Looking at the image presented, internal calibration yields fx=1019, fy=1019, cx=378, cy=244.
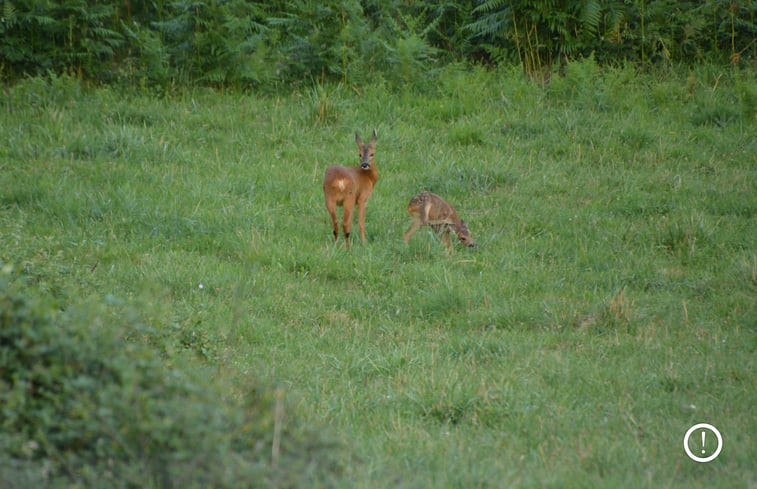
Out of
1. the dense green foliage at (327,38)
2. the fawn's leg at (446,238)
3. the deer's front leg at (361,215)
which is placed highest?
the dense green foliage at (327,38)

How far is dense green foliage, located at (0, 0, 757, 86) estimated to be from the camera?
1535 cm

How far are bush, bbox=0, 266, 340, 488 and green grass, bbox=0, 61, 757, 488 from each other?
0.61 meters

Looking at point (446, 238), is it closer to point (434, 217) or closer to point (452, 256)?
point (434, 217)

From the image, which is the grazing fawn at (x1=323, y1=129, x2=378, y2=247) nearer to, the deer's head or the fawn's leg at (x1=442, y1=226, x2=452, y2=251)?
the deer's head

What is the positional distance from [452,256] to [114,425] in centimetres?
568

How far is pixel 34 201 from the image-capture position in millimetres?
11086

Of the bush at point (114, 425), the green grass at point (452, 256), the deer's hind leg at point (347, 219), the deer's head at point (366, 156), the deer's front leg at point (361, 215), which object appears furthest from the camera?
the deer's head at point (366, 156)

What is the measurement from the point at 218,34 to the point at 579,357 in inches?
370

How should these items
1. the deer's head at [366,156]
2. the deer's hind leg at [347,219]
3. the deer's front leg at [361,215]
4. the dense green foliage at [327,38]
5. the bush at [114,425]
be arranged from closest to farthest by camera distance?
the bush at [114,425] < the deer's hind leg at [347,219] < the deer's front leg at [361,215] < the deer's head at [366,156] < the dense green foliage at [327,38]

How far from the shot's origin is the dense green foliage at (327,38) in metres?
15.4

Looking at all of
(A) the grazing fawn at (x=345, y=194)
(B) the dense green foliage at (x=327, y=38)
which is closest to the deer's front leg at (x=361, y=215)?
(A) the grazing fawn at (x=345, y=194)

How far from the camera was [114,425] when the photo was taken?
4.82 metres

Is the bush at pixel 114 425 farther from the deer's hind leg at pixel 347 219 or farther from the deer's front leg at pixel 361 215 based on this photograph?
the deer's front leg at pixel 361 215

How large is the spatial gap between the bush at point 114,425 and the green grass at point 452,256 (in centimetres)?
61
